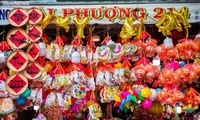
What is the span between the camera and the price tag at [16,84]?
14.9ft

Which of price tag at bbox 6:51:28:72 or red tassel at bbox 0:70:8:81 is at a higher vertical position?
price tag at bbox 6:51:28:72

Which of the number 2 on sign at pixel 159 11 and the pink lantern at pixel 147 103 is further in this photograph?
the number 2 on sign at pixel 159 11

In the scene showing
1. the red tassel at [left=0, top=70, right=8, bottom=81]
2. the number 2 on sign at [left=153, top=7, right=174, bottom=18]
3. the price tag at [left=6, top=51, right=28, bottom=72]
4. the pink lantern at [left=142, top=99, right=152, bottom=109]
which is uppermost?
the number 2 on sign at [left=153, top=7, right=174, bottom=18]

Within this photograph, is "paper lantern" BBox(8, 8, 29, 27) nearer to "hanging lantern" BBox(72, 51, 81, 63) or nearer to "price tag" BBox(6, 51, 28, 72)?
"price tag" BBox(6, 51, 28, 72)

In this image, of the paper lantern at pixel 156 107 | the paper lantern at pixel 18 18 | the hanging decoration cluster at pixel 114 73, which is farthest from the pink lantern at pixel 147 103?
the paper lantern at pixel 18 18

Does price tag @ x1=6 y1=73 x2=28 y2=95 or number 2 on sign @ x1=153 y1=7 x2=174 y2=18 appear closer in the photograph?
price tag @ x1=6 y1=73 x2=28 y2=95

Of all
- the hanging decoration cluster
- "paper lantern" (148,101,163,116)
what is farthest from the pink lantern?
"paper lantern" (148,101,163,116)

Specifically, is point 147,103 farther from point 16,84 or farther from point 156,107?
point 16,84

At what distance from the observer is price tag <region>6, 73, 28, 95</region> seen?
179 inches

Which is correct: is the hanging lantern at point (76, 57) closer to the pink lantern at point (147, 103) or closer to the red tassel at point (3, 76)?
the red tassel at point (3, 76)

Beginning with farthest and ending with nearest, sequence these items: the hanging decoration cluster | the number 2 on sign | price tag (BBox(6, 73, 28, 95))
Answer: the number 2 on sign → the hanging decoration cluster → price tag (BBox(6, 73, 28, 95))

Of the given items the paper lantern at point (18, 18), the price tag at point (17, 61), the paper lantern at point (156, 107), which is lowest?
the paper lantern at point (156, 107)

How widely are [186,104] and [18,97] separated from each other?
246 cm

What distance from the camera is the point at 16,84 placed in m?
4.55
